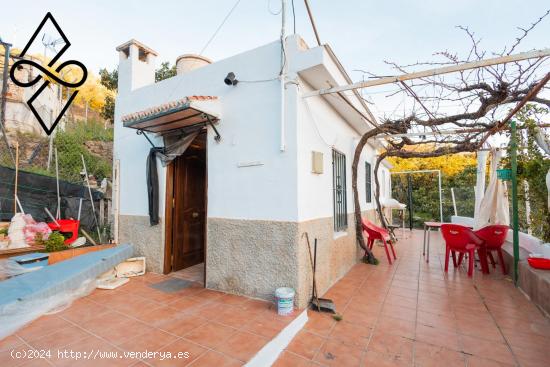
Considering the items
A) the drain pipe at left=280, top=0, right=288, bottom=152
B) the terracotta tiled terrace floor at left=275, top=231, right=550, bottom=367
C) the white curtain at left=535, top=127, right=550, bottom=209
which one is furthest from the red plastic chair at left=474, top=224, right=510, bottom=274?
the drain pipe at left=280, top=0, right=288, bottom=152

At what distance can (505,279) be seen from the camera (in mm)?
4680

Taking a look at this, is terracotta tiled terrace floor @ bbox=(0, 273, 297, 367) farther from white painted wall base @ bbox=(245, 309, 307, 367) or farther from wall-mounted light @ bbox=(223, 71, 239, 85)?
wall-mounted light @ bbox=(223, 71, 239, 85)

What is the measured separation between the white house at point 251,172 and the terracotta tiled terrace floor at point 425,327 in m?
0.70

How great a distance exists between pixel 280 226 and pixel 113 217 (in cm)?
431

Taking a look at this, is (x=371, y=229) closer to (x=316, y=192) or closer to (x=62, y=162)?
(x=316, y=192)

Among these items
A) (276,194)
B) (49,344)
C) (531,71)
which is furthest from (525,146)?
(49,344)

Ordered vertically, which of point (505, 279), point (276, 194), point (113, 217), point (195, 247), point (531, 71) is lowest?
point (505, 279)

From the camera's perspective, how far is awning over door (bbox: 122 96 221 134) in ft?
12.0

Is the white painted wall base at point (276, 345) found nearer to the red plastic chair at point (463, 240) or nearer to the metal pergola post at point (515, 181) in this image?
the red plastic chair at point (463, 240)

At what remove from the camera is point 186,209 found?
538 centimetres

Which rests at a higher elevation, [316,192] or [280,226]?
[316,192]

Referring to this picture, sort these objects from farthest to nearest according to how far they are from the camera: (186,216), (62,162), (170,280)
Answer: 1. (62,162)
2. (186,216)
3. (170,280)

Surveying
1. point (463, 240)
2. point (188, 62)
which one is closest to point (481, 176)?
point (463, 240)

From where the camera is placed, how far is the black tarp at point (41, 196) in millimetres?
6191
